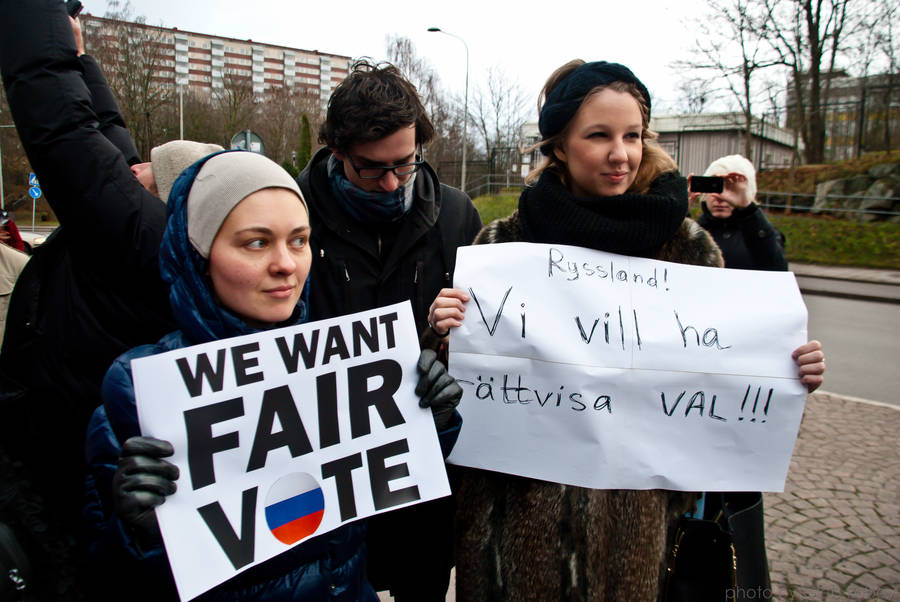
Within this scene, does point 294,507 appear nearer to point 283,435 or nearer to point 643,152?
point 283,435

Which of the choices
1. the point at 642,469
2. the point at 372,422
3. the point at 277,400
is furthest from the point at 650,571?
the point at 277,400

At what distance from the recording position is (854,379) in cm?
639

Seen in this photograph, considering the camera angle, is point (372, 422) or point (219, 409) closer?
point (219, 409)

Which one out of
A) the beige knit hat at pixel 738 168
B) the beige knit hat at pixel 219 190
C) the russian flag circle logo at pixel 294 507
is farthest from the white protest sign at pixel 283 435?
the beige knit hat at pixel 738 168

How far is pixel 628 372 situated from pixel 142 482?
1195mm

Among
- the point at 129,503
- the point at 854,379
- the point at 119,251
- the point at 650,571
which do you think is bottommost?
the point at 854,379

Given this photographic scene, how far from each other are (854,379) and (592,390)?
6.38 meters

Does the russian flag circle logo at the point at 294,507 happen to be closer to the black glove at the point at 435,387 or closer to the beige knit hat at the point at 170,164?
the black glove at the point at 435,387

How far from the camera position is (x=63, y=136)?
1413 mm

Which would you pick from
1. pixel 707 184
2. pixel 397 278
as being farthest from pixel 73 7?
pixel 707 184

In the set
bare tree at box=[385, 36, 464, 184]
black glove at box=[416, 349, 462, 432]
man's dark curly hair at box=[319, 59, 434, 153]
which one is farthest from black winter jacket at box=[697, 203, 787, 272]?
bare tree at box=[385, 36, 464, 184]

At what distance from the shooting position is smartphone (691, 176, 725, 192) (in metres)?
3.00

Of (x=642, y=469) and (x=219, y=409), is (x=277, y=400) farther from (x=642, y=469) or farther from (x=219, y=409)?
(x=642, y=469)

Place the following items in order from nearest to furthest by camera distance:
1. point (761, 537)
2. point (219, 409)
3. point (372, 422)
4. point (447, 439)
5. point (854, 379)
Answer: point (219, 409)
point (372, 422)
point (447, 439)
point (761, 537)
point (854, 379)
